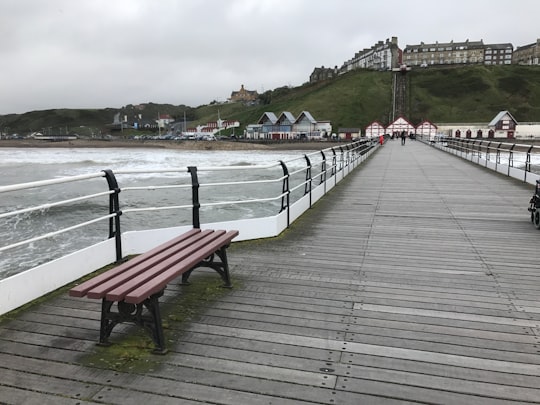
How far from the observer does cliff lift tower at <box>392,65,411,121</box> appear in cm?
13400

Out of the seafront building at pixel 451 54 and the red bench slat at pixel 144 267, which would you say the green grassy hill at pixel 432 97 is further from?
the red bench slat at pixel 144 267

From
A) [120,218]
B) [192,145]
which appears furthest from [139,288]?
[192,145]

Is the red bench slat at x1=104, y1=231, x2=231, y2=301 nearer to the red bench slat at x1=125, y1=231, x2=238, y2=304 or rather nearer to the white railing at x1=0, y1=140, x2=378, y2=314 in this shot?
the red bench slat at x1=125, y1=231, x2=238, y2=304

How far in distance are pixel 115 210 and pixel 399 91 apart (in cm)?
15116

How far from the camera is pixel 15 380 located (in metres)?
2.79

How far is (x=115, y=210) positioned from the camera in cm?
504

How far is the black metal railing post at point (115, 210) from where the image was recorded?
4.88 metres

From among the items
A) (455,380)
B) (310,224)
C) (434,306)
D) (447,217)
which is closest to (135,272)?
(455,380)

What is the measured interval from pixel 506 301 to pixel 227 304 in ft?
8.43

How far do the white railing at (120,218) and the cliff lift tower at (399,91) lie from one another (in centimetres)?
10379

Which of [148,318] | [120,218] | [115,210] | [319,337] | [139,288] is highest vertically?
[115,210]

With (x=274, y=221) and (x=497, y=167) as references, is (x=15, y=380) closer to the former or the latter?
(x=274, y=221)

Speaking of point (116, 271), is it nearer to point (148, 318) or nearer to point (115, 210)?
point (148, 318)

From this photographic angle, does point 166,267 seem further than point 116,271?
Yes
